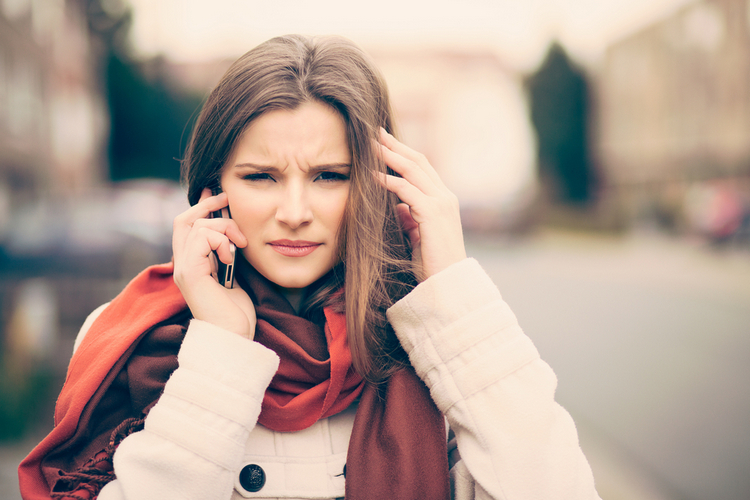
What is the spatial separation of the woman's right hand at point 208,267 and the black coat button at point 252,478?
338 mm

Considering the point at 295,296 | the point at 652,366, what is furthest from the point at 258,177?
the point at 652,366

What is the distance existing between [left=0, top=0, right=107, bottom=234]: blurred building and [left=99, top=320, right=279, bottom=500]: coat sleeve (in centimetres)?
→ 1948

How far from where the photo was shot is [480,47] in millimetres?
69312

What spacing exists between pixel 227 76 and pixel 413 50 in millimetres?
66827

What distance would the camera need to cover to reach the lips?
1608mm

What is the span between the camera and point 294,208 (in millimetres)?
1538

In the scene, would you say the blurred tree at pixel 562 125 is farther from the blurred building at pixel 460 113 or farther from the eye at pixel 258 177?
the eye at pixel 258 177

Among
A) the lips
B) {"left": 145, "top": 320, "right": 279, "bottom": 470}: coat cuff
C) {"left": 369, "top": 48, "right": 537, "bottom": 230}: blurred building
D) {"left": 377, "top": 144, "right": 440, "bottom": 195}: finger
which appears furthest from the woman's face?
{"left": 369, "top": 48, "right": 537, "bottom": 230}: blurred building

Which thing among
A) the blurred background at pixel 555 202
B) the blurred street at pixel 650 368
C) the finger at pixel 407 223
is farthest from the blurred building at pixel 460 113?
the finger at pixel 407 223

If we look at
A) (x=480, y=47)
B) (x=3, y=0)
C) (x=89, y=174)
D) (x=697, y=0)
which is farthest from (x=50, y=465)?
(x=480, y=47)

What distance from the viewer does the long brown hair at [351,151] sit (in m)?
1.60

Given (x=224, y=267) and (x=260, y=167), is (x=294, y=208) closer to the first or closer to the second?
(x=260, y=167)

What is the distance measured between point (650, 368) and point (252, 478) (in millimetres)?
6241

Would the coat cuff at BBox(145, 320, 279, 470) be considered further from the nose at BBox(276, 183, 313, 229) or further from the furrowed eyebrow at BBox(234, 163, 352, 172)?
the furrowed eyebrow at BBox(234, 163, 352, 172)
